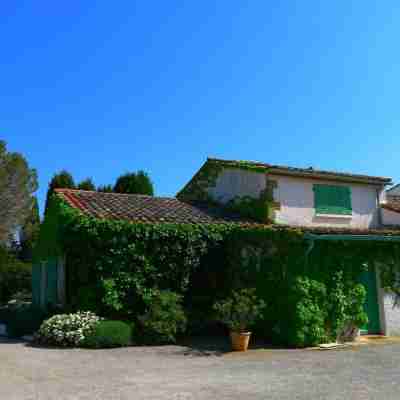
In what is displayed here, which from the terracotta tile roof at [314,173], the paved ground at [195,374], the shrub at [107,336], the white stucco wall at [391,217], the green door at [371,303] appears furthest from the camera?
the white stucco wall at [391,217]

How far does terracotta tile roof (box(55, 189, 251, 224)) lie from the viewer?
13.6m

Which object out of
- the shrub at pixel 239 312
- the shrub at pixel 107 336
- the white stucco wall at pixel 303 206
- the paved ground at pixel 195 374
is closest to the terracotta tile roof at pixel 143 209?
the white stucco wall at pixel 303 206

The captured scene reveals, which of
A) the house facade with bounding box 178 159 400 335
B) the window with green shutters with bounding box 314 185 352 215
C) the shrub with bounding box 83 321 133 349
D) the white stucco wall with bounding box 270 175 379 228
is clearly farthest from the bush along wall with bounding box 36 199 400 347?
the window with green shutters with bounding box 314 185 352 215

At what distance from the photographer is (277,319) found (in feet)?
39.5

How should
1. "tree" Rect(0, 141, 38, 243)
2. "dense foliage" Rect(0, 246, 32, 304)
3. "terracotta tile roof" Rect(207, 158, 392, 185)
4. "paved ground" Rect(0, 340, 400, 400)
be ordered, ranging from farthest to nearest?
"tree" Rect(0, 141, 38, 243) < "dense foliage" Rect(0, 246, 32, 304) < "terracotta tile roof" Rect(207, 158, 392, 185) < "paved ground" Rect(0, 340, 400, 400)

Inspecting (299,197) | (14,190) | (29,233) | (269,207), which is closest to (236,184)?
(269,207)

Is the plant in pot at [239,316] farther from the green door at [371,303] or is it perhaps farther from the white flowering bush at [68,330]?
the green door at [371,303]

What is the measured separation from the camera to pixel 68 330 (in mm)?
11266

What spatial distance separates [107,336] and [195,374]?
3484 millimetres

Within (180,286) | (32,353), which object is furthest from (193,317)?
(32,353)

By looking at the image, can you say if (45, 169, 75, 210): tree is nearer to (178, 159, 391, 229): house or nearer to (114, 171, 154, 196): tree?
(114, 171, 154, 196): tree

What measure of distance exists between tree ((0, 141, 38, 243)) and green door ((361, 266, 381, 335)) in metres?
22.8

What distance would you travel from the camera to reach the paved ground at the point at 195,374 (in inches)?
271

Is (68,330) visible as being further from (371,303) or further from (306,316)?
(371,303)
